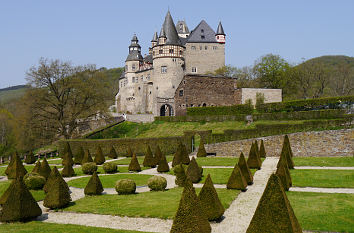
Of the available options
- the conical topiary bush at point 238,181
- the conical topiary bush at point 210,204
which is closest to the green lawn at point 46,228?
the conical topiary bush at point 210,204

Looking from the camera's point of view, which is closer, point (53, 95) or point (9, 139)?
point (53, 95)

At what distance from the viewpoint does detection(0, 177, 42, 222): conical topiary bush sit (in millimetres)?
13820

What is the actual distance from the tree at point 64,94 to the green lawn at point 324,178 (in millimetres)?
30986

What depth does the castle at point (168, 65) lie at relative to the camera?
63.6 m

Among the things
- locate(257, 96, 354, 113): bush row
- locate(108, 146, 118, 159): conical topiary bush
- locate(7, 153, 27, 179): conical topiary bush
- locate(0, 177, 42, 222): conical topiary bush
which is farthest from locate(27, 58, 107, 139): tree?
locate(0, 177, 42, 222): conical topiary bush

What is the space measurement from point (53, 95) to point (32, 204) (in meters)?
32.2

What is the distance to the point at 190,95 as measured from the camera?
54.7 meters

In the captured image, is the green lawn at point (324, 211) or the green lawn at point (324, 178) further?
the green lawn at point (324, 178)

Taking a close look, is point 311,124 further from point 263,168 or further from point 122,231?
point 122,231

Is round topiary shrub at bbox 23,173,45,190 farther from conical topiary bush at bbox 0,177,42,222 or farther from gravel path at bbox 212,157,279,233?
gravel path at bbox 212,157,279,233

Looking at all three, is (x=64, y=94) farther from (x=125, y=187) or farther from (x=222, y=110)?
(x=125, y=187)

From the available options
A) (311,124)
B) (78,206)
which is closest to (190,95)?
(311,124)

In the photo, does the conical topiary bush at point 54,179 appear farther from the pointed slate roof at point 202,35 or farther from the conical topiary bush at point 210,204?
the pointed slate roof at point 202,35

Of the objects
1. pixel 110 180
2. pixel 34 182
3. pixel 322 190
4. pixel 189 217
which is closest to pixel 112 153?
pixel 110 180
